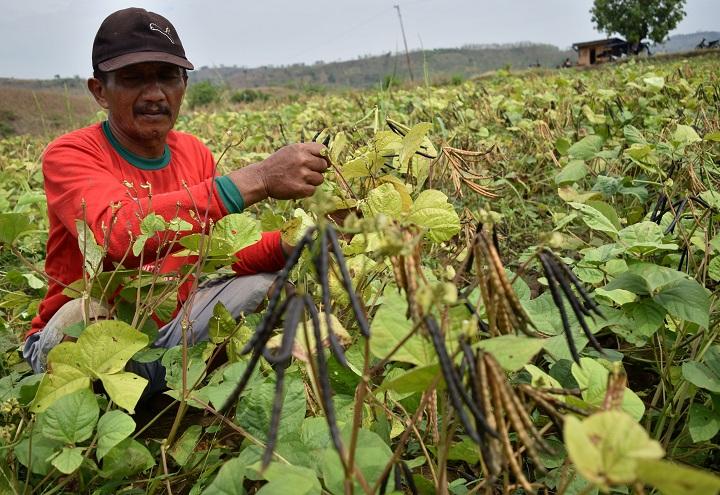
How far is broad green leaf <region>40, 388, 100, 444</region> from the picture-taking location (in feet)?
2.94

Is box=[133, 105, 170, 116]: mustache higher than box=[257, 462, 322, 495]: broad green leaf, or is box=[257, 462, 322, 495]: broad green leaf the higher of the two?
box=[133, 105, 170, 116]: mustache

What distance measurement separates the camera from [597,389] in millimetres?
726

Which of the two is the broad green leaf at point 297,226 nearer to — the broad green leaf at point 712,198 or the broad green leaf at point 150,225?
the broad green leaf at point 150,225

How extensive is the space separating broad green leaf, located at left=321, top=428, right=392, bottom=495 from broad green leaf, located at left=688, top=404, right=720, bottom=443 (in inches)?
21.9

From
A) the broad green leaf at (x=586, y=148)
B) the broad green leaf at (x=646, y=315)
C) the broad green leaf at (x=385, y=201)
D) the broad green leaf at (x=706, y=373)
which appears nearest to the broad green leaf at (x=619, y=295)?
the broad green leaf at (x=646, y=315)

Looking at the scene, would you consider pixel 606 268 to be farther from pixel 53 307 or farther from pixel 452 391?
pixel 53 307

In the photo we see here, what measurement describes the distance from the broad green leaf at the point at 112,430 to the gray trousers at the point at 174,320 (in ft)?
1.16

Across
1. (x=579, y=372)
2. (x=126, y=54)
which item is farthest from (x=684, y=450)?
(x=126, y=54)

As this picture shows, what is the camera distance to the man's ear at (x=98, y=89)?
1.69 metres

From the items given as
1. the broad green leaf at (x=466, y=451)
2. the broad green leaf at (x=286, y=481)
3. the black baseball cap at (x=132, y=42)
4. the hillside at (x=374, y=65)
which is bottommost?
the broad green leaf at (x=466, y=451)

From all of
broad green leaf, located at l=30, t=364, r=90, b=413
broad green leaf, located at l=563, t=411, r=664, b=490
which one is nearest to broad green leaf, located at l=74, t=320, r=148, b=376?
broad green leaf, located at l=30, t=364, r=90, b=413

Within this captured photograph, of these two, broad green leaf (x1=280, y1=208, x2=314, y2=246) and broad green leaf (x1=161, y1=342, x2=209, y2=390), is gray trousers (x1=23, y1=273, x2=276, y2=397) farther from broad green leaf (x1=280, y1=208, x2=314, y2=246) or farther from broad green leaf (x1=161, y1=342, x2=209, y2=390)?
broad green leaf (x1=280, y1=208, x2=314, y2=246)

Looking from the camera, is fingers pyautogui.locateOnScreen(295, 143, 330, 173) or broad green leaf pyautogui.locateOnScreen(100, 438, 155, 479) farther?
fingers pyautogui.locateOnScreen(295, 143, 330, 173)

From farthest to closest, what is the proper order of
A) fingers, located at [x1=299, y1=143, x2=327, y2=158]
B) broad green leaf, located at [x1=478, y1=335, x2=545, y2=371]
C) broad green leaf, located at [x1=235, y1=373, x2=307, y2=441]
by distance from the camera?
fingers, located at [x1=299, y1=143, x2=327, y2=158], broad green leaf, located at [x1=235, y1=373, x2=307, y2=441], broad green leaf, located at [x1=478, y1=335, x2=545, y2=371]
